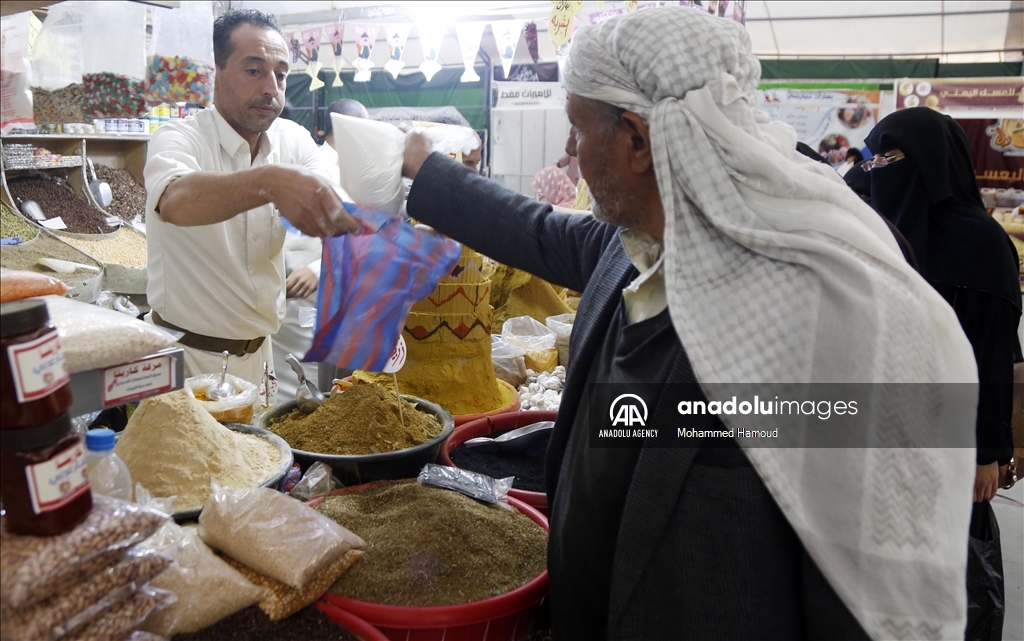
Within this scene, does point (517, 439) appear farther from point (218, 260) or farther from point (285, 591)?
point (218, 260)

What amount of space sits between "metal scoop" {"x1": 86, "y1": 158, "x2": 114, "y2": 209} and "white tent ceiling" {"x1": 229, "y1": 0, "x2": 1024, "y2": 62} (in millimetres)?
3166

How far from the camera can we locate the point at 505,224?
1468mm

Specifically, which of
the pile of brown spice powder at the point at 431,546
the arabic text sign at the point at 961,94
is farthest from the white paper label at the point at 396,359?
the arabic text sign at the point at 961,94

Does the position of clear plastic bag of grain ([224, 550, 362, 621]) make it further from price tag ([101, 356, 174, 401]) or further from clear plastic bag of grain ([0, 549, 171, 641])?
price tag ([101, 356, 174, 401])

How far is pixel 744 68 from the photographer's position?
1035 millimetres

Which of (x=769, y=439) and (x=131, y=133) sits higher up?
(x=131, y=133)

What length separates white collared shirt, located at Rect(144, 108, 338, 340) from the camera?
212 cm

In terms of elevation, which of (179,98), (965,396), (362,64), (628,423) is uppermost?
(362,64)

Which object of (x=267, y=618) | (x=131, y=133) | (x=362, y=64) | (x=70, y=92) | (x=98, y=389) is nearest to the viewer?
(x=98, y=389)

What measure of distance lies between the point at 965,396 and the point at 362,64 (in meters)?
7.05

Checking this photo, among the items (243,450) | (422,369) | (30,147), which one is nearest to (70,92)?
(243,450)

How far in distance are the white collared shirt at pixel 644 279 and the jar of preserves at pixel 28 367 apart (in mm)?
775

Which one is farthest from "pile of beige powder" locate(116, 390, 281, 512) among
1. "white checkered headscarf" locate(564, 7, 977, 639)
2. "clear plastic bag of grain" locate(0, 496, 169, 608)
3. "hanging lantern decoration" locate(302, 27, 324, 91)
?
"hanging lantern decoration" locate(302, 27, 324, 91)

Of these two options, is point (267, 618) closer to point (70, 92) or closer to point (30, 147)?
point (70, 92)
